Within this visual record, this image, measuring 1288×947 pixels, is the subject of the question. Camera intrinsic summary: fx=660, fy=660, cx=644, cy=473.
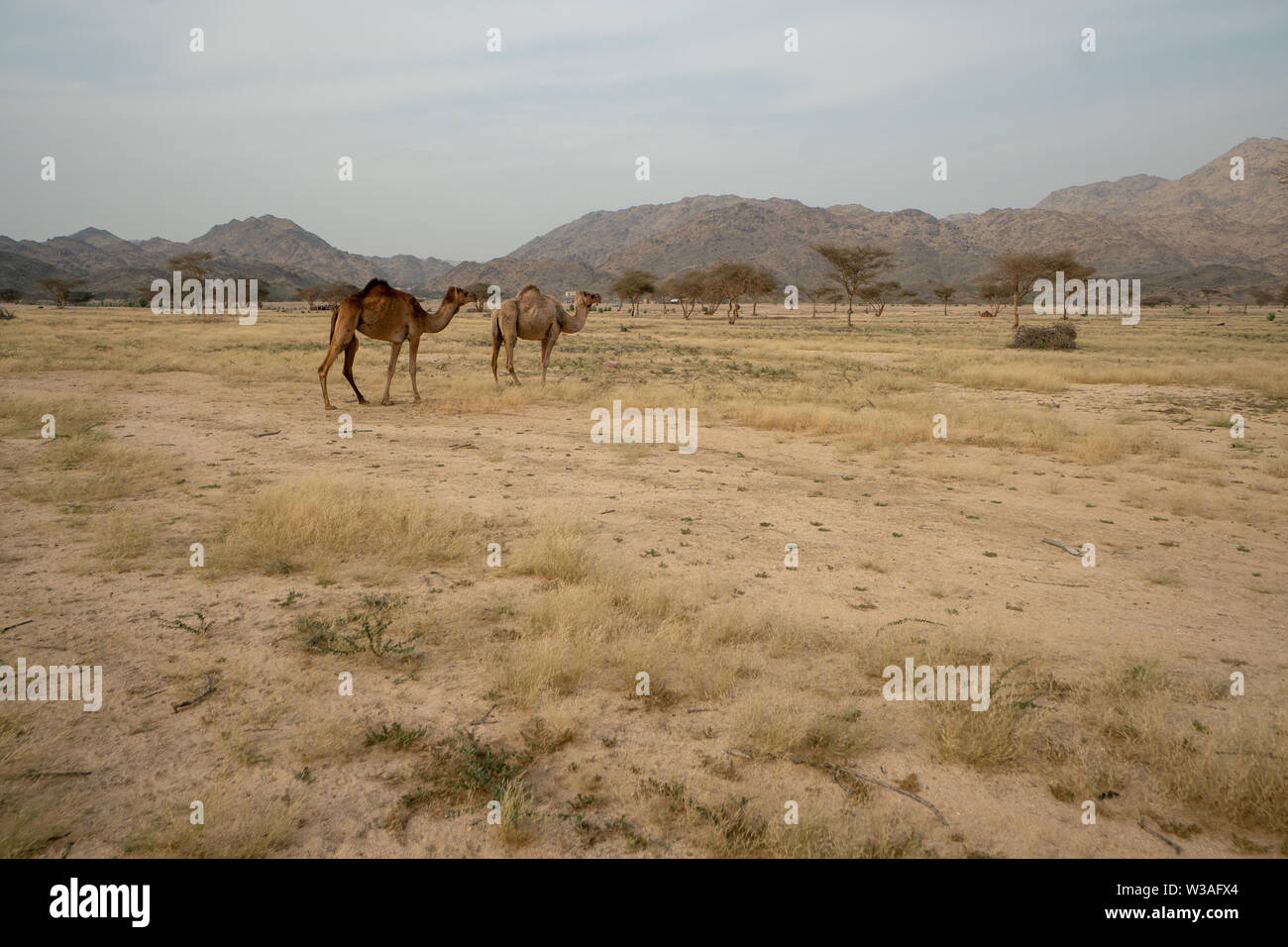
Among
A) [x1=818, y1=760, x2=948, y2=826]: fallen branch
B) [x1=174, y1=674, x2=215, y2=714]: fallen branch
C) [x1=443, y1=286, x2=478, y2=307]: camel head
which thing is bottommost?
[x1=818, y1=760, x2=948, y2=826]: fallen branch

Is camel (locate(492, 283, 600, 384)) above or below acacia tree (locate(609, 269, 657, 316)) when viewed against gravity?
below

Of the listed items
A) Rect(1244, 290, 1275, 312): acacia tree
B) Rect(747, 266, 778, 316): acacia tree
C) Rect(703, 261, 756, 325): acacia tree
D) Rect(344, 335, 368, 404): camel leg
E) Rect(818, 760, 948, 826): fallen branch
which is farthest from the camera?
Rect(1244, 290, 1275, 312): acacia tree

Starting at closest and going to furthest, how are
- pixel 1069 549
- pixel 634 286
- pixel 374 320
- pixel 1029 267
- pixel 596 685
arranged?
1. pixel 596 685
2. pixel 1069 549
3. pixel 374 320
4. pixel 1029 267
5. pixel 634 286

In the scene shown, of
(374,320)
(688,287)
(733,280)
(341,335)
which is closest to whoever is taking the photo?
(341,335)

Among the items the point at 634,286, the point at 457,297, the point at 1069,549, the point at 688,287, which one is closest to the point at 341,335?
the point at 457,297

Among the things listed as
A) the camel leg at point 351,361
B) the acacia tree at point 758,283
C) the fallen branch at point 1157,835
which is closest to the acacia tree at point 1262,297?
the acacia tree at point 758,283

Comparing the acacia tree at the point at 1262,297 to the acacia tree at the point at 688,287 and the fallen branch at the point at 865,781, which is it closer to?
the acacia tree at the point at 688,287

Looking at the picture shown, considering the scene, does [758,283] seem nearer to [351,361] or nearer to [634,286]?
[634,286]

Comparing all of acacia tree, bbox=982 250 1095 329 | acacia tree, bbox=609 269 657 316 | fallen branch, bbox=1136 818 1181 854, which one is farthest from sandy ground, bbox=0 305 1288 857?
acacia tree, bbox=609 269 657 316

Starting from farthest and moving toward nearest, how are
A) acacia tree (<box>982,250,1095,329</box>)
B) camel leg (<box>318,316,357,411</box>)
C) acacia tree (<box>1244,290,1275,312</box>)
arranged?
1. acacia tree (<box>1244,290,1275,312</box>)
2. acacia tree (<box>982,250,1095,329</box>)
3. camel leg (<box>318,316,357,411</box>)

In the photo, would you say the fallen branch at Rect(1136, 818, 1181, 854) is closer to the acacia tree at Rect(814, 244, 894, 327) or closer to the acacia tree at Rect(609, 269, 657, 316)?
the acacia tree at Rect(814, 244, 894, 327)

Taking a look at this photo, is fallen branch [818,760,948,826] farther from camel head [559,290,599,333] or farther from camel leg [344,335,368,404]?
camel head [559,290,599,333]

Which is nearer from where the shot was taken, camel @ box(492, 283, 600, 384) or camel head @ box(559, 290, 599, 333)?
camel @ box(492, 283, 600, 384)
